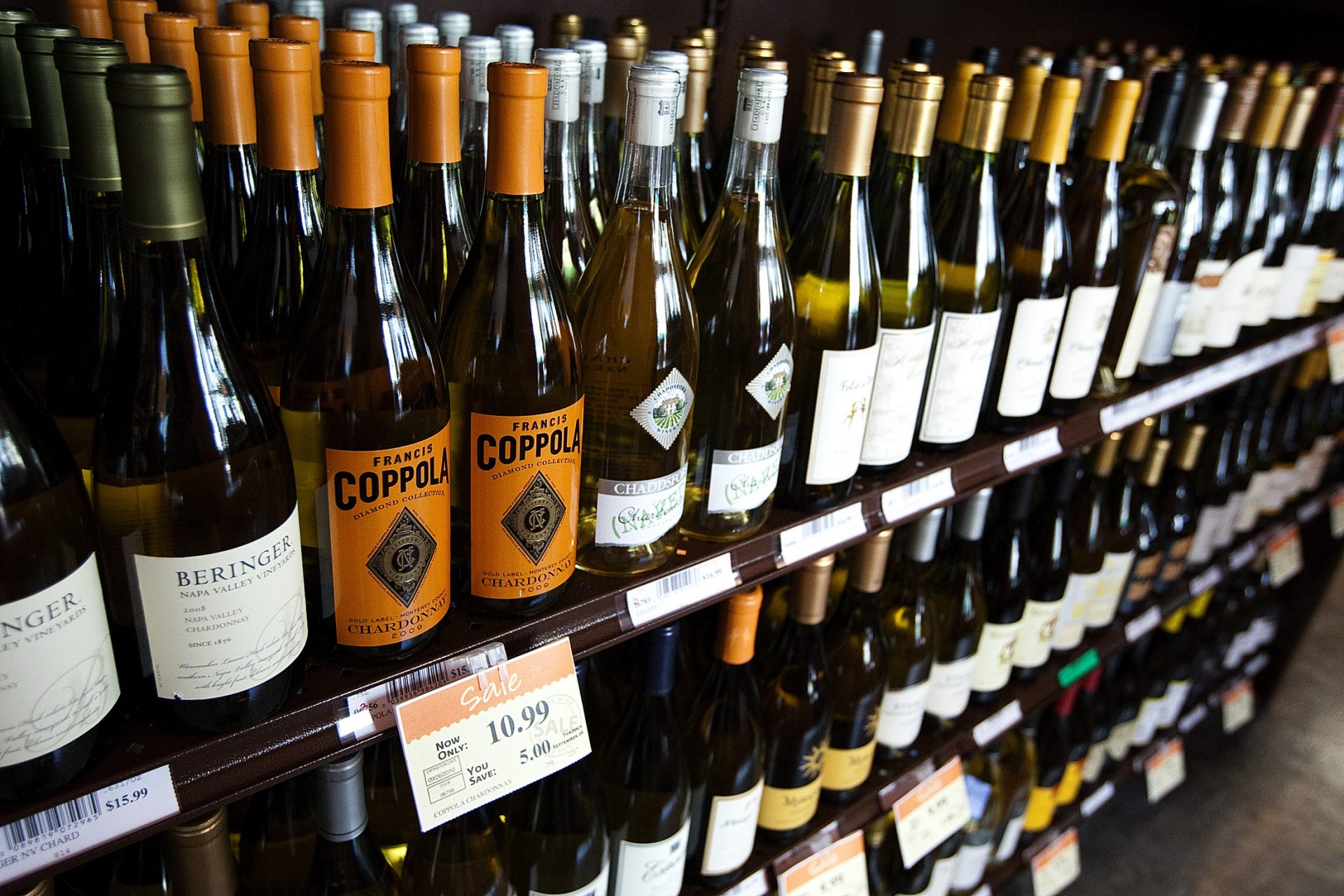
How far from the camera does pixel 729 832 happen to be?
1053 millimetres

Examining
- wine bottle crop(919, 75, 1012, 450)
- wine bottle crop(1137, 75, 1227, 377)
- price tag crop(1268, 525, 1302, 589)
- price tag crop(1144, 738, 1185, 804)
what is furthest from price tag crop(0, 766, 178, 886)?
price tag crop(1268, 525, 1302, 589)

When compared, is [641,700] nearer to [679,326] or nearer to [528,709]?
[528,709]

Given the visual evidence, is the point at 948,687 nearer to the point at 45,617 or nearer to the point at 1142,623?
the point at 1142,623

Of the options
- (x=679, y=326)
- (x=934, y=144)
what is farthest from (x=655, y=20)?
(x=679, y=326)

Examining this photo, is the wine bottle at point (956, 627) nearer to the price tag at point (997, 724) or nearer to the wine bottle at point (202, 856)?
the price tag at point (997, 724)

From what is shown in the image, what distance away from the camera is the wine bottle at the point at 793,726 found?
1145 millimetres

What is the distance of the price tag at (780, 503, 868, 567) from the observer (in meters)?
0.88

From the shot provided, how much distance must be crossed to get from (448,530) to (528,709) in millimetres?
156

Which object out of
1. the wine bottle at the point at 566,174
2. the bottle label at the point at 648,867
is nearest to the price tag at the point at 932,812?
the bottle label at the point at 648,867

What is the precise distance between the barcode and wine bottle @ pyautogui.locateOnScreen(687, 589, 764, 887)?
677 mm

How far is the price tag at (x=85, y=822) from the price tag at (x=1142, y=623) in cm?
158

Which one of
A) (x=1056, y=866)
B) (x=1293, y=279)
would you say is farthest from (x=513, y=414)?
(x=1056, y=866)

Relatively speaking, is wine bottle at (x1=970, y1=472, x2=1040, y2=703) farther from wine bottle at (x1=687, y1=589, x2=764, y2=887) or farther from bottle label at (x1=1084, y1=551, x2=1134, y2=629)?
wine bottle at (x1=687, y1=589, x2=764, y2=887)

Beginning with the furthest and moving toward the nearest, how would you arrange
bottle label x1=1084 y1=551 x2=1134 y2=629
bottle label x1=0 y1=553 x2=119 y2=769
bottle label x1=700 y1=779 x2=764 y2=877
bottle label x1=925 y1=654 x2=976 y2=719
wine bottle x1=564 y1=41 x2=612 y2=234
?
1. bottle label x1=1084 y1=551 x2=1134 y2=629
2. bottle label x1=925 y1=654 x2=976 y2=719
3. bottle label x1=700 y1=779 x2=764 y2=877
4. wine bottle x1=564 y1=41 x2=612 y2=234
5. bottle label x1=0 y1=553 x2=119 y2=769
